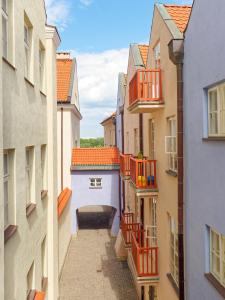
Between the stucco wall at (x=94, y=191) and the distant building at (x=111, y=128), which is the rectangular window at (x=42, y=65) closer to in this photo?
the stucco wall at (x=94, y=191)

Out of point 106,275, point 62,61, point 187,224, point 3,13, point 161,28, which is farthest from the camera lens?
point 62,61

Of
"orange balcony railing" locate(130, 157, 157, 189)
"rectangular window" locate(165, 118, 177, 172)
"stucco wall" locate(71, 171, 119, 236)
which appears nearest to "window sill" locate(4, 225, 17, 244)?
"rectangular window" locate(165, 118, 177, 172)

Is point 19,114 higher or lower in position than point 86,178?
higher

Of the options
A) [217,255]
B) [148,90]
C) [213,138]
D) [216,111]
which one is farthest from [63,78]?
[217,255]

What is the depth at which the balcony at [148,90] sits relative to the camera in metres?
10.2

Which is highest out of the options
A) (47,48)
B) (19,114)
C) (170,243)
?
(47,48)

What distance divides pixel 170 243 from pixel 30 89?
6.31 meters

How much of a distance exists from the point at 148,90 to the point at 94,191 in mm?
13942

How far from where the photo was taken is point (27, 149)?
8.72m

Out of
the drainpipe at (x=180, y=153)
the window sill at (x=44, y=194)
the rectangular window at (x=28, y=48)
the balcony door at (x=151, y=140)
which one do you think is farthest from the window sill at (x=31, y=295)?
the balcony door at (x=151, y=140)

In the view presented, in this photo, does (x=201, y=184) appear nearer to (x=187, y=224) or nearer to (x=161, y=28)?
(x=187, y=224)

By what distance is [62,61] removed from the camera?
26.2 metres

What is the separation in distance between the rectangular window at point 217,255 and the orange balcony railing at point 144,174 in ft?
14.4

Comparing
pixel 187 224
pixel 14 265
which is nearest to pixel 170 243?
pixel 187 224
